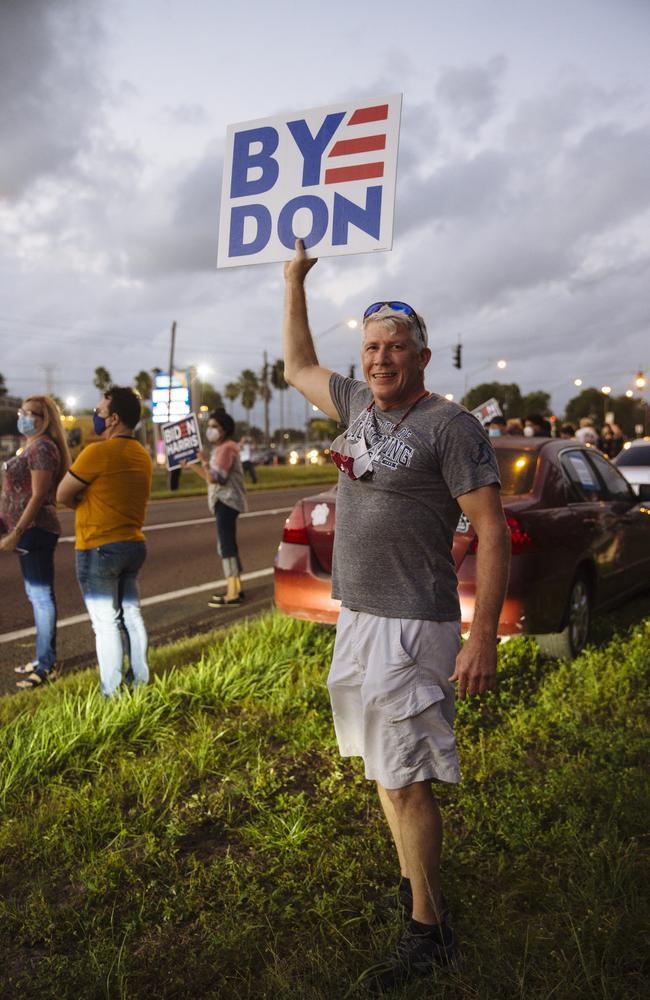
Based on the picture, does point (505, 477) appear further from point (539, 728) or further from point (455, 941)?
point (455, 941)

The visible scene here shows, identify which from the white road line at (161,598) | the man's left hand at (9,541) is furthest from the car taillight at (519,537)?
the white road line at (161,598)

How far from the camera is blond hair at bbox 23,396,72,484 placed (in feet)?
17.1

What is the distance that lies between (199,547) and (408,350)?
9.37 meters

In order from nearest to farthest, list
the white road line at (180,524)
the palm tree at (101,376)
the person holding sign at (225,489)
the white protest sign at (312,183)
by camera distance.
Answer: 1. the white protest sign at (312,183)
2. the person holding sign at (225,489)
3. the white road line at (180,524)
4. the palm tree at (101,376)

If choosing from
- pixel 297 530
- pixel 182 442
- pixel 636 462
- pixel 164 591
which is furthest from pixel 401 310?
pixel 636 462

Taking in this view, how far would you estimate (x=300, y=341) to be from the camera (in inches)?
114

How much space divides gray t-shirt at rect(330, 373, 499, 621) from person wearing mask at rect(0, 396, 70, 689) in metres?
3.28

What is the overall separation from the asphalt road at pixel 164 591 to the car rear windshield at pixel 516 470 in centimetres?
292

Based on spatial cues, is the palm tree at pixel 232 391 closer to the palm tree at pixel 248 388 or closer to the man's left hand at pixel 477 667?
the palm tree at pixel 248 388

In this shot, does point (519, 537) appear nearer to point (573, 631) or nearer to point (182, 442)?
point (573, 631)

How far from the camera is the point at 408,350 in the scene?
2.42 meters

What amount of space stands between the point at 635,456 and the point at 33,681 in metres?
9.48

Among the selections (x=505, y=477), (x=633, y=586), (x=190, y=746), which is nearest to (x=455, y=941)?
(x=190, y=746)

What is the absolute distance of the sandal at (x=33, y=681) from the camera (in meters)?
5.16
